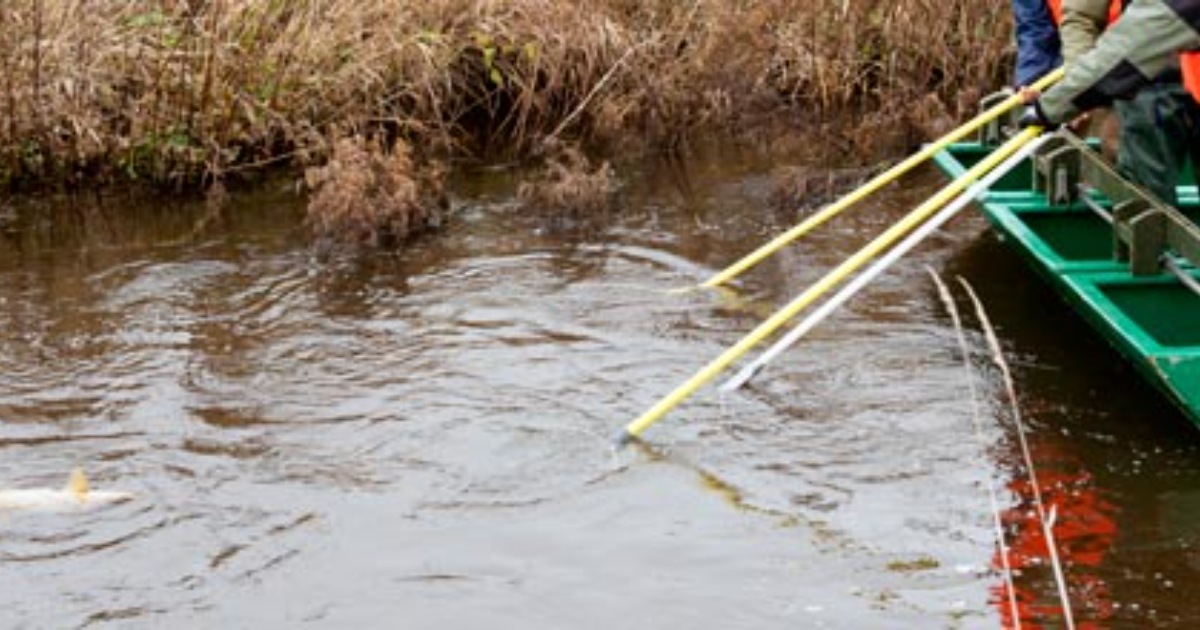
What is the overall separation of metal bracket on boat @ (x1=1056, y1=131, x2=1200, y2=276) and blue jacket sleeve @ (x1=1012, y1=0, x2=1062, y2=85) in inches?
56.5

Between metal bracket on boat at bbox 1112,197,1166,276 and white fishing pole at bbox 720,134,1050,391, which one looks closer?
metal bracket on boat at bbox 1112,197,1166,276

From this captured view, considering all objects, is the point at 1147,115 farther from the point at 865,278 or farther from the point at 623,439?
the point at 623,439

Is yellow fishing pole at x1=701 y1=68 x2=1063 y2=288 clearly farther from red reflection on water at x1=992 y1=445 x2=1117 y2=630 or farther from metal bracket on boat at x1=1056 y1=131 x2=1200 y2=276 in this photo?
red reflection on water at x1=992 y1=445 x2=1117 y2=630

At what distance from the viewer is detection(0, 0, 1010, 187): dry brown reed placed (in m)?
10.6

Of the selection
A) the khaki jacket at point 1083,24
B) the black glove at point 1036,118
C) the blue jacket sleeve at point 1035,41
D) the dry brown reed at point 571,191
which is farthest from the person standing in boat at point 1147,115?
the dry brown reed at point 571,191

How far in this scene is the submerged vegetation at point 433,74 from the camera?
10633 millimetres

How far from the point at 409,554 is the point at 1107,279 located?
2.92m

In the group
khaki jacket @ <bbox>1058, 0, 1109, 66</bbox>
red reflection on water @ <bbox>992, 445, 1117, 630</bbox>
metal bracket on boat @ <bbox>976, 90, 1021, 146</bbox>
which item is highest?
khaki jacket @ <bbox>1058, 0, 1109, 66</bbox>

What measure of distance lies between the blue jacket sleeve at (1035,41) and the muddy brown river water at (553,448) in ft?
3.32

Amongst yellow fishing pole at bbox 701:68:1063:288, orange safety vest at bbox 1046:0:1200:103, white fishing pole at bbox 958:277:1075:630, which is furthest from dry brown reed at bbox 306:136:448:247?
orange safety vest at bbox 1046:0:1200:103

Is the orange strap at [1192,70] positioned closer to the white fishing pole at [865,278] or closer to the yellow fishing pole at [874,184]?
the white fishing pole at [865,278]

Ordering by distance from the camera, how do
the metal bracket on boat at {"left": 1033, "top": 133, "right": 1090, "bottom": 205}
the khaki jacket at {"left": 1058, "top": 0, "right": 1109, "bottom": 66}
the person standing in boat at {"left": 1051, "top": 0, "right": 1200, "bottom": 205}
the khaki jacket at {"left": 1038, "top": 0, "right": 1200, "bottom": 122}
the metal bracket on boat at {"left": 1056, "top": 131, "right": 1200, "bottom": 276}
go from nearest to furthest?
1. the khaki jacket at {"left": 1038, "top": 0, "right": 1200, "bottom": 122}
2. the metal bracket on boat at {"left": 1056, "top": 131, "right": 1200, "bottom": 276}
3. the person standing in boat at {"left": 1051, "top": 0, "right": 1200, "bottom": 205}
4. the khaki jacket at {"left": 1058, "top": 0, "right": 1109, "bottom": 66}
5. the metal bracket on boat at {"left": 1033, "top": 133, "right": 1090, "bottom": 205}

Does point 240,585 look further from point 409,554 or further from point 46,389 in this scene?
point 46,389

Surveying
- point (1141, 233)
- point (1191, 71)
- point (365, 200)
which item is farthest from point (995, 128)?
point (365, 200)
